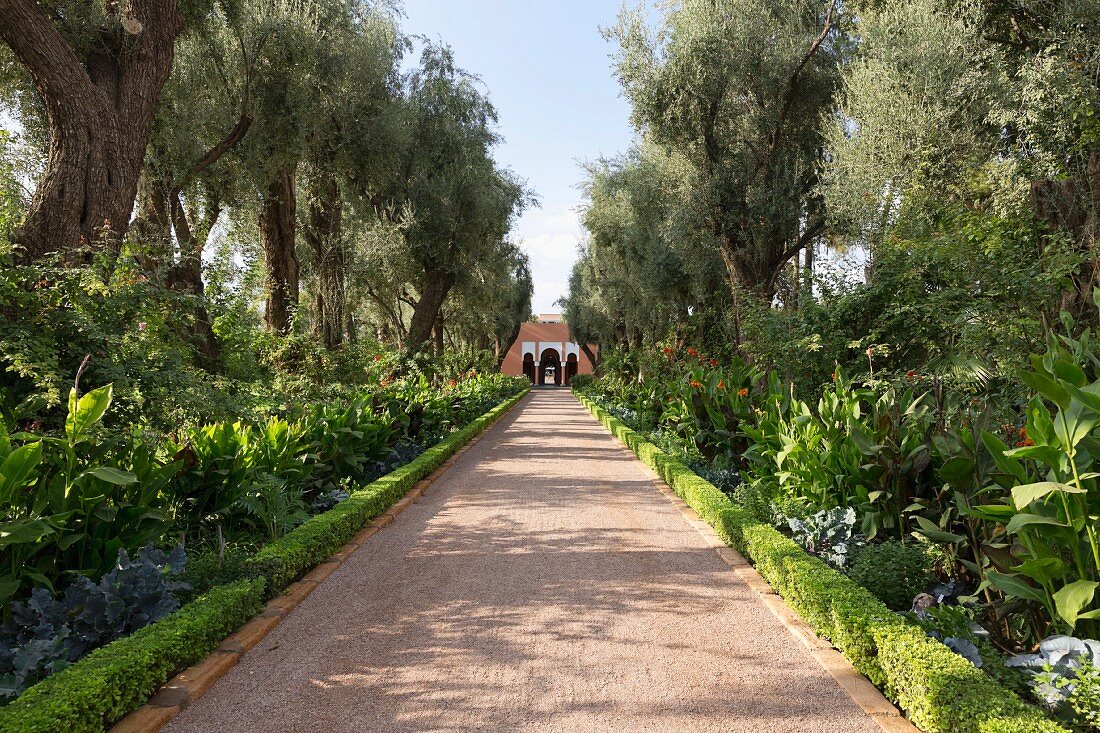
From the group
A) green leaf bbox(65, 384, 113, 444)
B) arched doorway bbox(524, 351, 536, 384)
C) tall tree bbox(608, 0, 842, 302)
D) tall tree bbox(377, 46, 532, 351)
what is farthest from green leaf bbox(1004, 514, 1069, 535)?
arched doorway bbox(524, 351, 536, 384)

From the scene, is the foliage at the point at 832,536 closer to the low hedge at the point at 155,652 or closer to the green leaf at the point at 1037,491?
the green leaf at the point at 1037,491

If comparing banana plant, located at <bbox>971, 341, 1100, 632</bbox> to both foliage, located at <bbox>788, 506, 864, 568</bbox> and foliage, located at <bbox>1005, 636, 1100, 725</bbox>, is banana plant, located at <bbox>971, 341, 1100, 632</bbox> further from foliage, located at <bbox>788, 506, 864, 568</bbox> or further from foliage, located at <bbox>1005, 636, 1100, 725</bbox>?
foliage, located at <bbox>788, 506, 864, 568</bbox>

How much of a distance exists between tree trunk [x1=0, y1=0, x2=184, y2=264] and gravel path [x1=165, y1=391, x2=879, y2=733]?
3297 millimetres

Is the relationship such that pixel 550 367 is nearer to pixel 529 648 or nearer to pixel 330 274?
pixel 330 274

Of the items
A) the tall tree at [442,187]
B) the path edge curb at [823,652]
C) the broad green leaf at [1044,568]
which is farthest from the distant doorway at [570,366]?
the broad green leaf at [1044,568]

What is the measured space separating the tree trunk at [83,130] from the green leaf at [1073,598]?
565cm

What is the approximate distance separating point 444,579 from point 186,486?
1694 mm

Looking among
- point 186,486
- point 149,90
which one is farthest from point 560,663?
point 149,90

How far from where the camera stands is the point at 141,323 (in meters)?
→ 4.40

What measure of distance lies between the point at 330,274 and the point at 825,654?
1026cm

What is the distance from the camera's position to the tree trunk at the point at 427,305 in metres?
15.0

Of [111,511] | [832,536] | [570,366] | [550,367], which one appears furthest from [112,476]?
[550,367]

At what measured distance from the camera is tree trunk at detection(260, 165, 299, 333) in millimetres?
9711

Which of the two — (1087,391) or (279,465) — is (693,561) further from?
(279,465)
